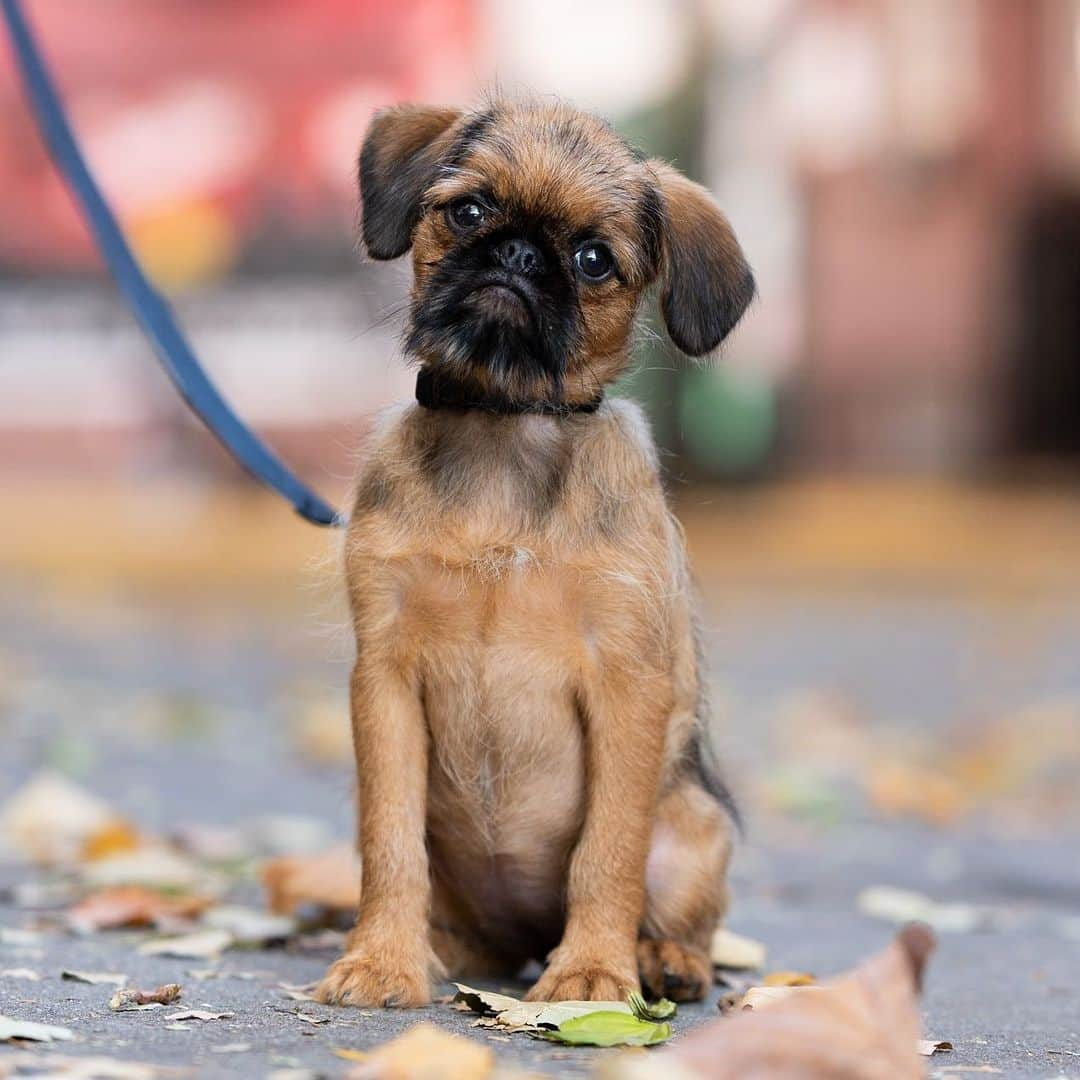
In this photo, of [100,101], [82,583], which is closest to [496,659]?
[82,583]

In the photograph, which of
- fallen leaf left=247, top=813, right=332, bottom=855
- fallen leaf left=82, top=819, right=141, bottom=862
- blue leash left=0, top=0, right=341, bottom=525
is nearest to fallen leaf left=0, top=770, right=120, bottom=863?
fallen leaf left=82, top=819, right=141, bottom=862

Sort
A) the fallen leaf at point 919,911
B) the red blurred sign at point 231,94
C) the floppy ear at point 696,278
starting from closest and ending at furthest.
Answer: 1. the floppy ear at point 696,278
2. the fallen leaf at point 919,911
3. the red blurred sign at point 231,94

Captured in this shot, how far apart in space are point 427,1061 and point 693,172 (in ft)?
44.2

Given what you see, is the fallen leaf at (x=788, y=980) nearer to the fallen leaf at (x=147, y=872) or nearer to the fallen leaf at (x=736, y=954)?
the fallen leaf at (x=736, y=954)

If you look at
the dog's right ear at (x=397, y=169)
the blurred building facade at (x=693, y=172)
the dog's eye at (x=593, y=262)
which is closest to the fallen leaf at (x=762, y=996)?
the dog's eye at (x=593, y=262)

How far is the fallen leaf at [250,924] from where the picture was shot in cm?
392

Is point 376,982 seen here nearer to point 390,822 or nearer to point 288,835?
point 390,822

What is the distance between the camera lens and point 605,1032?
2.97 metres

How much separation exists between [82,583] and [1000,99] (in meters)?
10.0

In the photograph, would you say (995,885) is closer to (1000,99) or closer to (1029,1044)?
(1029,1044)

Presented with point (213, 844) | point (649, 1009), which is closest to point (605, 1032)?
point (649, 1009)

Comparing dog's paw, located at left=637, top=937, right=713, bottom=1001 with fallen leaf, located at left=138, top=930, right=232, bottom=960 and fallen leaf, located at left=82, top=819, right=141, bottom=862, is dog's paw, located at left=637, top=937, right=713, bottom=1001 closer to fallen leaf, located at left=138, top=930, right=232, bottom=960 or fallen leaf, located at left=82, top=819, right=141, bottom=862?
fallen leaf, located at left=138, top=930, right=232, bottom=960

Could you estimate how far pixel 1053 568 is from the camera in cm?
1310

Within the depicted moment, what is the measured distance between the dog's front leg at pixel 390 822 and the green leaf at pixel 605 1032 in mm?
356
